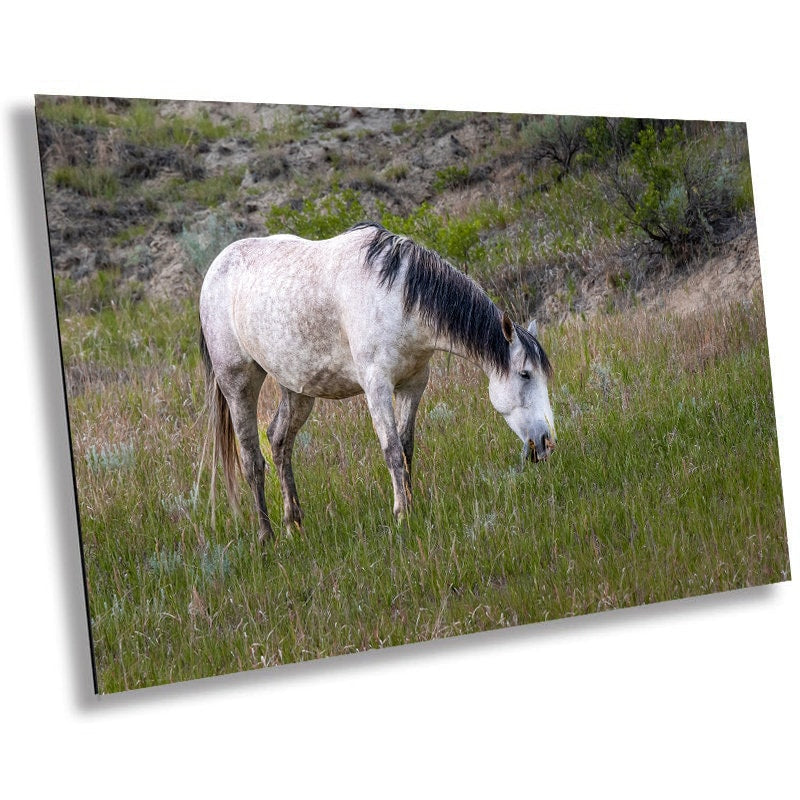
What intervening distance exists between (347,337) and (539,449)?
0.81 meters

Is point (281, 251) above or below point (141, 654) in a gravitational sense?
above

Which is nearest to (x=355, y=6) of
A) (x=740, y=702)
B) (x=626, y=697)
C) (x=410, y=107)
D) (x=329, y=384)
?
(x=410, y=107)

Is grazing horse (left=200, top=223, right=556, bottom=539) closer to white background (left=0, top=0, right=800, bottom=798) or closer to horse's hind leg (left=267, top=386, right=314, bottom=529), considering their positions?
horse's hind leg (left=267, top=386, right=314, bottom=529)

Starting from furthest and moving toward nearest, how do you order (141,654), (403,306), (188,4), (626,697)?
1. (626,697)
2. (403,306)
3. (188,4)
4. (141,654)

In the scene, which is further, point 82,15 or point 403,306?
point 403,306

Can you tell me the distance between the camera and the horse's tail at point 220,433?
3.29 metres

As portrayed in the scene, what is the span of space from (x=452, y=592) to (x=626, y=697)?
2.78 feet

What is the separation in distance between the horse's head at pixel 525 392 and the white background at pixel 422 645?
0.71m

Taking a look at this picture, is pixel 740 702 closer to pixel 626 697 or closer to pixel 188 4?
pixel 626 697

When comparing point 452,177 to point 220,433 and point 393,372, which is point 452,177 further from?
point 220,433

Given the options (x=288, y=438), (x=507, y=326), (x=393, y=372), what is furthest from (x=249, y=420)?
(x=507, y=326)

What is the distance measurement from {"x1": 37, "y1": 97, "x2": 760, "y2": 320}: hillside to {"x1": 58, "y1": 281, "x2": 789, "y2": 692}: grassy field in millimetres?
157

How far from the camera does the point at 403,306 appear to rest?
343 cm

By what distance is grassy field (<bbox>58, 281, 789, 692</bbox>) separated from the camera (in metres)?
3.06
